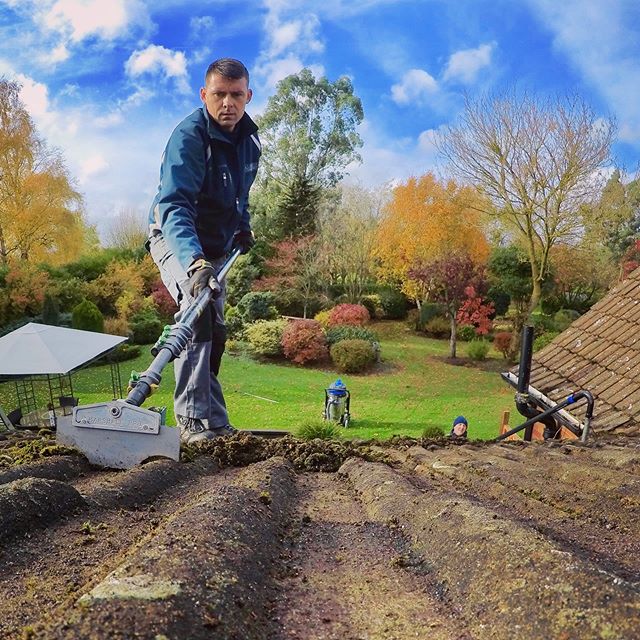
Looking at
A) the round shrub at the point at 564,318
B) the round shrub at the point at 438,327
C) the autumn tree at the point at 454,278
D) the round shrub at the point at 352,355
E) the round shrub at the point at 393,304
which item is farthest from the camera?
the round shrub at the point at 393,304

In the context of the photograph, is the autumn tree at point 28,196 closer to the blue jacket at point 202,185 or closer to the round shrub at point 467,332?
the round shrub at point 467,332

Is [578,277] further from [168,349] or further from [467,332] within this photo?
[168,349]

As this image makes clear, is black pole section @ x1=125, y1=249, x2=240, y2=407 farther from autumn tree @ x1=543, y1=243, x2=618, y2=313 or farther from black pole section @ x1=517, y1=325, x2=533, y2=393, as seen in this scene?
autumn tree @ x1=543, y1=243, x2=618, y2=313

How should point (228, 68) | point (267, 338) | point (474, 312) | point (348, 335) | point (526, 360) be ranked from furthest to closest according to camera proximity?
point (474, 312), point (348, 335), point (267, 338), point (526, 360), point (228, 68)

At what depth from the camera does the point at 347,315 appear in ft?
73.2

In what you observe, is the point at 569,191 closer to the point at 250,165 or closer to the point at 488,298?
the point at 488,298

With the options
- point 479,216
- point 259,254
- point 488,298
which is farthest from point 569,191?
point 259,254

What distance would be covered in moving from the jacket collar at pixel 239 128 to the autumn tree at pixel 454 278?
17.3 m

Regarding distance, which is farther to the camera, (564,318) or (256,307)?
(564,318)

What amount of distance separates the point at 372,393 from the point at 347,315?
21.7 feet

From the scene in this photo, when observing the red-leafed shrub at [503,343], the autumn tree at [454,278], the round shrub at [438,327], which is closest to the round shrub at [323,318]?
the autumn tree at [454,278]

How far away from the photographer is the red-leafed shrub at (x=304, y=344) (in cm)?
1889

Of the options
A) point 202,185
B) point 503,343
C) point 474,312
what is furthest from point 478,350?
point 202,185

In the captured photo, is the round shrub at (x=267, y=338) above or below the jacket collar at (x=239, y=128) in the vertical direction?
below
